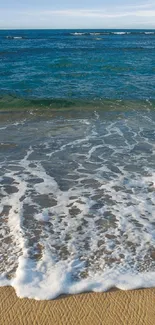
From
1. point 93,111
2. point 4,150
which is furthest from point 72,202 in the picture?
point 93,111

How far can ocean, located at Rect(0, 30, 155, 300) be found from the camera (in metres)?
4.97

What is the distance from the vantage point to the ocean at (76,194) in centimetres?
497

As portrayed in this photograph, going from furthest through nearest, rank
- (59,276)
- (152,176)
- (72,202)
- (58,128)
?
(58,128), (152,176), (72,202), (59,276)

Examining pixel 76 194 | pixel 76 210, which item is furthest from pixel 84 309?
pixel 76 194

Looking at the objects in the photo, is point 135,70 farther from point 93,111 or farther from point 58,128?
point 58,128

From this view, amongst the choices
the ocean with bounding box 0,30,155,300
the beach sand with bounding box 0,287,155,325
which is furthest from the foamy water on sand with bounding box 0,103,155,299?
the beach sand with bounding box 0,287,155,325

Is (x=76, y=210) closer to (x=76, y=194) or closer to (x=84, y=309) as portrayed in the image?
(x=76, y=194)

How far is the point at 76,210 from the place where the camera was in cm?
675

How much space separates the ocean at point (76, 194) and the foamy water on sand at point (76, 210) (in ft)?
0.05

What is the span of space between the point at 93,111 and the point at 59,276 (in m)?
10.8

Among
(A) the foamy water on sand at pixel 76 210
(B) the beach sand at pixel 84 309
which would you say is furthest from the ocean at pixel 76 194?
(B) the beach sand at pixel 84 309

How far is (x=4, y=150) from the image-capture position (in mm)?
10141

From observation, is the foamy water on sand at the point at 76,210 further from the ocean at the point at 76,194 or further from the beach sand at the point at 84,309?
the beach sand at the point at 84,309

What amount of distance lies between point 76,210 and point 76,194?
0.74 meters
